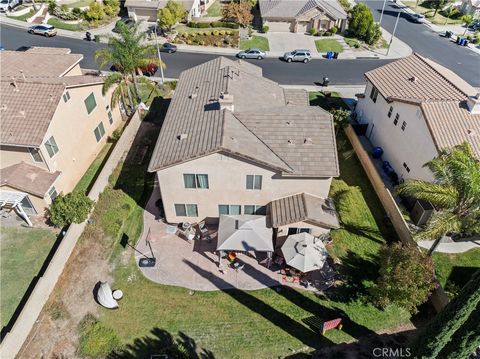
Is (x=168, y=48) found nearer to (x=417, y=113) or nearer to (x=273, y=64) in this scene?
(x=273, y=64)

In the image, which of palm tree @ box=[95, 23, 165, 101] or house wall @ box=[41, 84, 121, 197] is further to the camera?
palm tree @ box=[95, 23, 165, 101]

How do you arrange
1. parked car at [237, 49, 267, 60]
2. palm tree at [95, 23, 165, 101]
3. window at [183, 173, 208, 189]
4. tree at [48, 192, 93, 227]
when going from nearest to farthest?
window at [183, 173, 208, 189] → tree at [48, 192, 93, 227] → palm tree at [95, 23, 165, 101] → parked car at [237, 49, 267, 60]

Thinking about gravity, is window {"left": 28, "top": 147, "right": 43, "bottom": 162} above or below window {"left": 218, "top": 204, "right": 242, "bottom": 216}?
above

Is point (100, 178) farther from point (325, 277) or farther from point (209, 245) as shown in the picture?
point (325, 277)

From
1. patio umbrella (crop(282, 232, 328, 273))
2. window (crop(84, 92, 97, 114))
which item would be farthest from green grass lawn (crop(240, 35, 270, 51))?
patio umbrella (crop(282, 232, 328, 273))

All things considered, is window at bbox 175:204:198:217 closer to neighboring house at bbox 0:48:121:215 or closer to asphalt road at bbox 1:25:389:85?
neighboring house at bbox 0:48:121:215

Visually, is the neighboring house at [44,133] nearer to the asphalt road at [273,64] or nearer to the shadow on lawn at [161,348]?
the shadow on lawn at [161,348]

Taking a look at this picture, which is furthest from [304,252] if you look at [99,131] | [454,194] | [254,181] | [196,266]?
[99,131]
